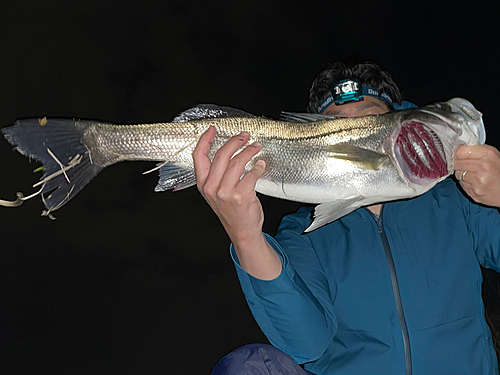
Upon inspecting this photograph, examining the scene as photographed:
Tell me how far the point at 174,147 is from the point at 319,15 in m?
4.86

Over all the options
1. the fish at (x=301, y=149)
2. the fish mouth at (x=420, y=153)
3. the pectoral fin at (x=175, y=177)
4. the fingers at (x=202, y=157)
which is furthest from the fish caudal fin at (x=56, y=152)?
the fish mouth at (x=420, y=153)

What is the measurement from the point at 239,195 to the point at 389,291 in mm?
867

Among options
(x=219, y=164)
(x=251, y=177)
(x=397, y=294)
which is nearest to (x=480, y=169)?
(x=397, y=294)

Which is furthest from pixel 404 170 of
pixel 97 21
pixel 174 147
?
pixel 97 21

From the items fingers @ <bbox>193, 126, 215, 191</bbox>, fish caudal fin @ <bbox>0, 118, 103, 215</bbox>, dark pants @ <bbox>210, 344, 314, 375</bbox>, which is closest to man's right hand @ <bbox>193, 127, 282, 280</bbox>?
fingers @ <bbox>193, 126, 215, 191</bbox>

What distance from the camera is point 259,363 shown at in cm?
166

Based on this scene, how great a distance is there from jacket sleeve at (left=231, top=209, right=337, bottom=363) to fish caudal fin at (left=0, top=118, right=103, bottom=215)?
0.65 meters

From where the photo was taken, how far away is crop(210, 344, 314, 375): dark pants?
164 cm

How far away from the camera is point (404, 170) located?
4.17ft

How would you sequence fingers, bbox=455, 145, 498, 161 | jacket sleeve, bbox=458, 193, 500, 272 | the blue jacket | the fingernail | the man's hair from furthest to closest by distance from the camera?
the man's hair < jacket sleeve, bbox=458, 193, 500, 272 < the blue jacket < the fingernail < fingers, bbox=455, 145, 498, 161

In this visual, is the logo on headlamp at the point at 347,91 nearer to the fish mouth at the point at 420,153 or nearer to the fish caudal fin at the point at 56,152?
the fish mouth at the point at 420,153

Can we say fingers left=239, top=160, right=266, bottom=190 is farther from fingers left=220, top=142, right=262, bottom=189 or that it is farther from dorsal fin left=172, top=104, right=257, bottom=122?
dorsal fin left=172, top=104, right=257, bottom=122

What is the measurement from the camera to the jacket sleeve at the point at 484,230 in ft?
5.35

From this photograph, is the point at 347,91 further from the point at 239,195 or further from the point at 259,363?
the point at 259,363
